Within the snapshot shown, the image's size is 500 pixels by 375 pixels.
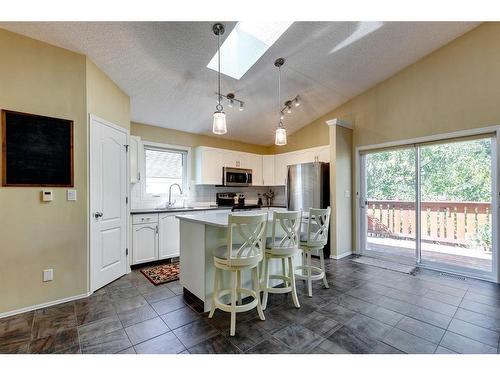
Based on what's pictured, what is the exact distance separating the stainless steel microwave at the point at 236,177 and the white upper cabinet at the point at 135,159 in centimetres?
171

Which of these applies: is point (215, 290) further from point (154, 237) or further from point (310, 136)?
point (310, 136)

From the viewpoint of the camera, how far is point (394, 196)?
403cm

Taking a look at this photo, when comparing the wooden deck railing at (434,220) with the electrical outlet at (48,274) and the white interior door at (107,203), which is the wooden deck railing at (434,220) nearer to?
the white interior door at (107,203)

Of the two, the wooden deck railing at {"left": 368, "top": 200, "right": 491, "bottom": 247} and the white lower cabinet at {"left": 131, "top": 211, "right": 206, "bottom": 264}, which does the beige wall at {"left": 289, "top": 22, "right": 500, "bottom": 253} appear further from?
the white lower cabinet at {"left": 131, "top": 211, "right": 206, "bottom": 264}

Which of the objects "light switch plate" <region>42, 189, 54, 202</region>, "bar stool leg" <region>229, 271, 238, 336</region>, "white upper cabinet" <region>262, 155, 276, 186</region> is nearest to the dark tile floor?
"bar stool leg" <region>229, 271, 238, 336</region>

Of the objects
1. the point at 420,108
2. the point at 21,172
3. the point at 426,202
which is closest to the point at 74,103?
the point at 21,172

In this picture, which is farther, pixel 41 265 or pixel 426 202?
pixel 426 202

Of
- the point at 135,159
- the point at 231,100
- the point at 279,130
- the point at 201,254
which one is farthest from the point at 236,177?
the point at 201,254

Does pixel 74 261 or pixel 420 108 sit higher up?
pixel 420 108

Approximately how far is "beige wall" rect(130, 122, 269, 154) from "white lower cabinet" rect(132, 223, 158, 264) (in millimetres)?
1664

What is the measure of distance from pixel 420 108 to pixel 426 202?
4.84 feet

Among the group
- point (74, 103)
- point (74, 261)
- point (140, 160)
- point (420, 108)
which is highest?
point (420, 108)

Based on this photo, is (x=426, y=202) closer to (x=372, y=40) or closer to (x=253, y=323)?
(x=372, y=40)
